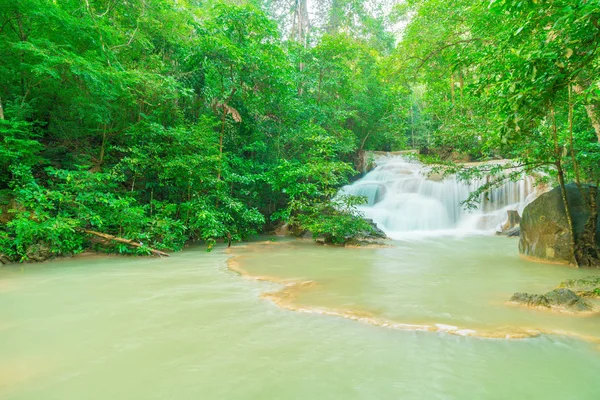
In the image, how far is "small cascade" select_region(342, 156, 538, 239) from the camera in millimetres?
13047

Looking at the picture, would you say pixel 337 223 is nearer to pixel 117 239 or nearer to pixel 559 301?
pixel 117 239

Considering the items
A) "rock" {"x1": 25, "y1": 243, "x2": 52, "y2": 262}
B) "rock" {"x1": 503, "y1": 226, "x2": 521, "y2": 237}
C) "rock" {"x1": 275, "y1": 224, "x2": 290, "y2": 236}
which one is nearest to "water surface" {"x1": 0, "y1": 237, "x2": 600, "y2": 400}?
"rock" {"x1": 25, "y1": 243, "x2": 52, "y2": 262}

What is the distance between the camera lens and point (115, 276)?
16.1ft

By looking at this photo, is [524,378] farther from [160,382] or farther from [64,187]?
[64,187]

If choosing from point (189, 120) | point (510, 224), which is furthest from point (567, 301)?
point (510, 224)

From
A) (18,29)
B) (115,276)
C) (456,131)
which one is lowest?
(115,276)

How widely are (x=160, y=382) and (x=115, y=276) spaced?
144 inches

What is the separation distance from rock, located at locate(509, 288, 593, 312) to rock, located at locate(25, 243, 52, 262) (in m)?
7.60

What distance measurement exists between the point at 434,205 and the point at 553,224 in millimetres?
8570

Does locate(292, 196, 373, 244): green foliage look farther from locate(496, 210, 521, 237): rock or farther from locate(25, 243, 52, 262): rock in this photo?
locate(496, 210, 521, 237): rock

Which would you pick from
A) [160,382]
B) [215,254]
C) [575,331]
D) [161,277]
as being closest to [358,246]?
[215,254]

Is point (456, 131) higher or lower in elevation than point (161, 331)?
higher

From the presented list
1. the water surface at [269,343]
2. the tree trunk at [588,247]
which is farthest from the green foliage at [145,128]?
the tree trunk at [588,247]

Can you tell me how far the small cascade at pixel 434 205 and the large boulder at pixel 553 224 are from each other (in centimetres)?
521
